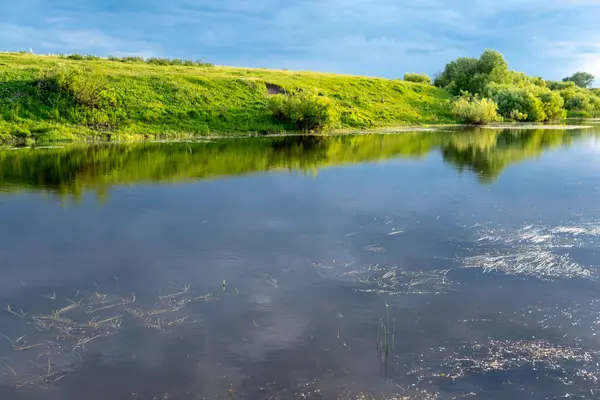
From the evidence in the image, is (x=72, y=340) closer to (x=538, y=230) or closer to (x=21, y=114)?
(x=538, y=230)

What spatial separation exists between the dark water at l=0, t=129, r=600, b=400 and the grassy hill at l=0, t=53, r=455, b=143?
23.1 m

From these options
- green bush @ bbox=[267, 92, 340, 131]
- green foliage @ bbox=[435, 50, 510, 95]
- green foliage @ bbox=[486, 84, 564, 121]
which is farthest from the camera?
green foliage @ bbox=[435, 50, 510, 95]

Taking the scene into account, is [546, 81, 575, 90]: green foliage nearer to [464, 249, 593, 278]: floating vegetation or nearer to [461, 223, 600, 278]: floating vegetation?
[461, 223, 600, 278]: floating vegetation

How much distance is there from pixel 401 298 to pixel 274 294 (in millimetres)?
2794

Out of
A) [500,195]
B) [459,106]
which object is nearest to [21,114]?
[500,195]

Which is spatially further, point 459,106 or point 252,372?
point 459,106

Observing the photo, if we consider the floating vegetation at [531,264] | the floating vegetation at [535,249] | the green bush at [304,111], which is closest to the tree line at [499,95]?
the green bush at [304,111]

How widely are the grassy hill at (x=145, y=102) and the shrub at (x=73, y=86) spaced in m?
0.08

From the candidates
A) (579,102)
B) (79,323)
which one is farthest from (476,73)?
(79,323)

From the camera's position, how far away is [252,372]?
8750mm

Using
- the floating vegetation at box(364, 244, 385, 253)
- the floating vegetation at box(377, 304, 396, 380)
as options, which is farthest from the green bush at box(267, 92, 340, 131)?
the floating vegetation at box(377, 304, 396, 380)

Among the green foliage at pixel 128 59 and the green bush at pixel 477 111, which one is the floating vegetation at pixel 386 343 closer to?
the green bush at pixel 477 111

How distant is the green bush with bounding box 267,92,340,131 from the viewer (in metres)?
56.3

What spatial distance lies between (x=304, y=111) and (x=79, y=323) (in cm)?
4782
